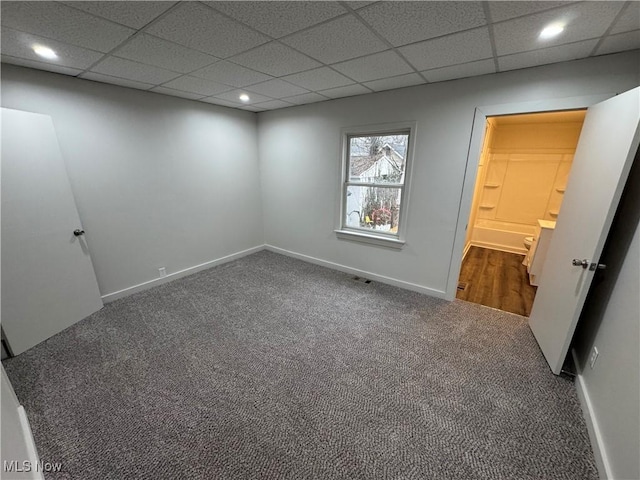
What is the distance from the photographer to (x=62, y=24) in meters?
1.42

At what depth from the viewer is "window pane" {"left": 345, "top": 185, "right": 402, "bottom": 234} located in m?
3.21

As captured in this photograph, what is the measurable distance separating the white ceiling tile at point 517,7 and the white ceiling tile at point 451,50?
0.16 meters

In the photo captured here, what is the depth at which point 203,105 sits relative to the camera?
3301 millimetres

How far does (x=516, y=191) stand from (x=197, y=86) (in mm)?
5448

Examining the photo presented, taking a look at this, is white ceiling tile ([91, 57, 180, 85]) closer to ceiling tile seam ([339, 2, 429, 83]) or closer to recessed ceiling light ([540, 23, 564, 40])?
ceiling tile seam ([339, 2, 429, 83])

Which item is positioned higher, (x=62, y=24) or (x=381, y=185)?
(x=62, y=24)

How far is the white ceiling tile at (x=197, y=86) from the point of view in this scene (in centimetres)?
242

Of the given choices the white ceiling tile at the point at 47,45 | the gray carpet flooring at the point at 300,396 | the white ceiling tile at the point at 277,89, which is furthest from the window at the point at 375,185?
the white ceiling tile at the point at 47,45

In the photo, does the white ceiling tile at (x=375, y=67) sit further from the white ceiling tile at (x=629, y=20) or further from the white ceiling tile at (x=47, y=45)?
the white ceiling tile at (x=47, y=45)

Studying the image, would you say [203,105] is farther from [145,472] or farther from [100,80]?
[145,472]

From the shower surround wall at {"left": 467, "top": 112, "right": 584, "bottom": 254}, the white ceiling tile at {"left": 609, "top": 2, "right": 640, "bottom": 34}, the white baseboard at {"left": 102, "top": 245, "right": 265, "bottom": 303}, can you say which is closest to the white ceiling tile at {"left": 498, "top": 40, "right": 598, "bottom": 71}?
the white ceiling tile at {"left": 609, "top": 2, "right": 640, "bottom": 34}

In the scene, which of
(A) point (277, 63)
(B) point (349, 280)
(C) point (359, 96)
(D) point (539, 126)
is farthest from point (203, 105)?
(D) point (539, 126)

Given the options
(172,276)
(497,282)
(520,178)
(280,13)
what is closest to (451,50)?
(280,13)

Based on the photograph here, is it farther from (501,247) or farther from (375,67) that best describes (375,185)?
(501,247)
